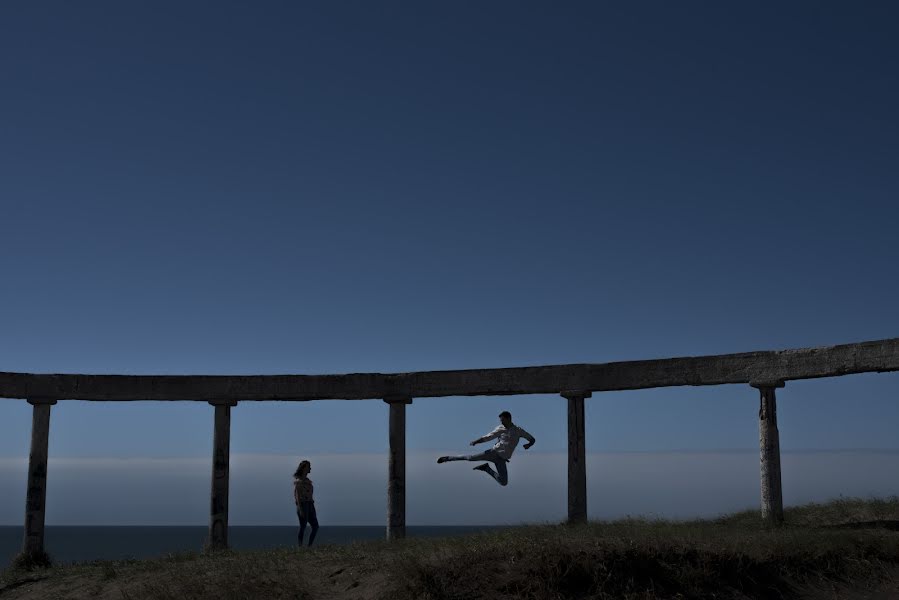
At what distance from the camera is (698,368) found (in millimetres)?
21922

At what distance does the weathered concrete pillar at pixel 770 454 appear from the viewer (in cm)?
2147

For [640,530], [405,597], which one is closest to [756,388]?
[640,530]

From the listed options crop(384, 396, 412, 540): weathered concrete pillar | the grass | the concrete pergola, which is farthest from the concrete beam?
the grass

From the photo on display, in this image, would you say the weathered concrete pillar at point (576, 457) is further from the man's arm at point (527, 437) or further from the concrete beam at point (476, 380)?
the man's arm at point (527, 437)

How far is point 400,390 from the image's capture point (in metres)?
24.2

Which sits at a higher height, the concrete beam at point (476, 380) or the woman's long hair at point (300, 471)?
the concrete beam at point (476, 380)

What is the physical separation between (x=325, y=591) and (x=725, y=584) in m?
6.95

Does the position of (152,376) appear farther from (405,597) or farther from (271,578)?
(405,597)

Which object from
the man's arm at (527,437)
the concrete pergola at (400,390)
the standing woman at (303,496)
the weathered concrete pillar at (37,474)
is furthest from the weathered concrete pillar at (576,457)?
the weathered concrete pillar at (37,474)

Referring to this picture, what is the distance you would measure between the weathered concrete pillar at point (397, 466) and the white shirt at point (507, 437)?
304cm

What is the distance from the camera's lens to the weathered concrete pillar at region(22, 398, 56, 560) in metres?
23.8

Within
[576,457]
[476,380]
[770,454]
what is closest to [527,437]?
[576,457]

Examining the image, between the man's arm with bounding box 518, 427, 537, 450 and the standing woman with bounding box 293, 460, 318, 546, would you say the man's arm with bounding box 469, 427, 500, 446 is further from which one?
the standing woman with bounding box 293, 460, 318, 546

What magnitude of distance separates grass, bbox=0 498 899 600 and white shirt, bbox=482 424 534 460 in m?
1.76
